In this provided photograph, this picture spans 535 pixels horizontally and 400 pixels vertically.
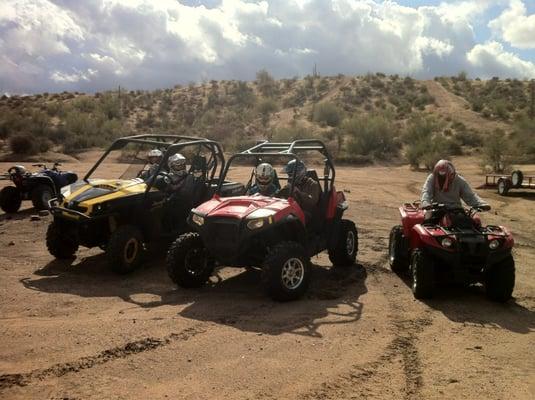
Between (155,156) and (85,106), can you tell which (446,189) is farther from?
(85,106)

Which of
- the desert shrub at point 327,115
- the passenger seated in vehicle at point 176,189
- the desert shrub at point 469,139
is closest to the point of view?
the passenger seated in vehicle at point 176,189

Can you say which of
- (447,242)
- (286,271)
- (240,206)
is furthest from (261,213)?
(447,242)

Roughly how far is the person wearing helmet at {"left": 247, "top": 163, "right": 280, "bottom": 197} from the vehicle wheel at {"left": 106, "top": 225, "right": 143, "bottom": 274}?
181 centimetres

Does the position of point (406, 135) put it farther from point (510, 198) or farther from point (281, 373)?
point (281, 373)

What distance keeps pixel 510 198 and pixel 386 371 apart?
13065 millimetres

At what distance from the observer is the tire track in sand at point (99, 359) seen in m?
4.28

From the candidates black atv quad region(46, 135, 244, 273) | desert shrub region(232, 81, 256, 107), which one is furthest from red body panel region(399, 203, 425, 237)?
desert shrub region(232, 81, 256, 107)

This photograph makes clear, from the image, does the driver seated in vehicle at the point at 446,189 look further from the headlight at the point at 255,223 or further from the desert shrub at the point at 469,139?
the desert shrub at the point at 469,139

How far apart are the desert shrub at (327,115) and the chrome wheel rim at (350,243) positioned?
28.3m

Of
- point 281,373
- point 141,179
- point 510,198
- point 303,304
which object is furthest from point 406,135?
point 281,373

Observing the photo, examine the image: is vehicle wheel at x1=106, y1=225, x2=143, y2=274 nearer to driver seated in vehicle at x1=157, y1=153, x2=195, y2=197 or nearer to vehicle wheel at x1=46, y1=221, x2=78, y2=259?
vehicle wheel at x1=46, y1=221, x2=78, y2=259

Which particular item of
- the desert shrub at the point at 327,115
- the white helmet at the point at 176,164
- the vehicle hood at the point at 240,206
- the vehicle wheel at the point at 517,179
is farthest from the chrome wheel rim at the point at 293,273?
the desert shrub at the point at 327,115

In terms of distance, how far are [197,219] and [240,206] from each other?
53cm

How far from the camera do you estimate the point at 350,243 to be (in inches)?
328
